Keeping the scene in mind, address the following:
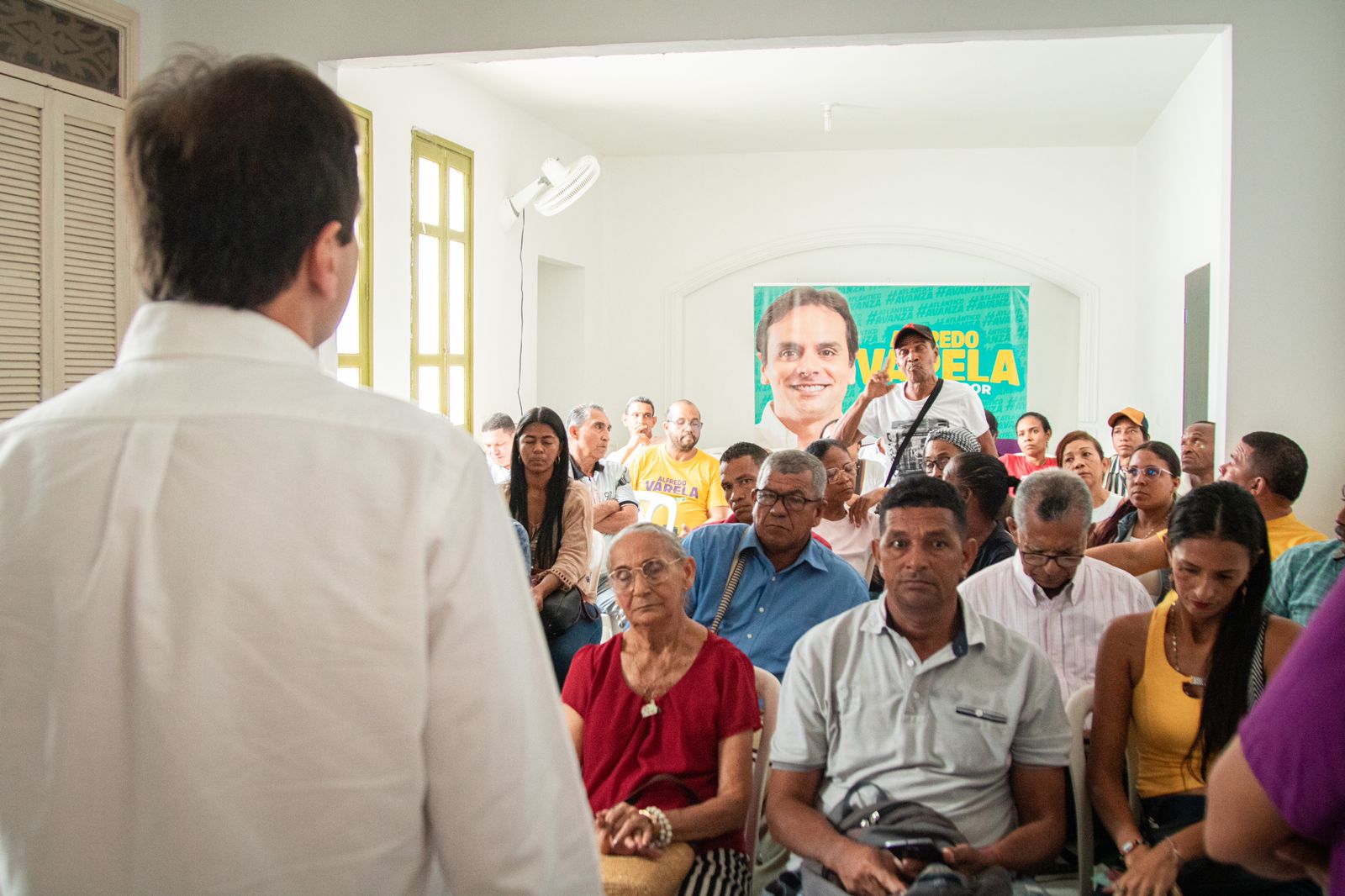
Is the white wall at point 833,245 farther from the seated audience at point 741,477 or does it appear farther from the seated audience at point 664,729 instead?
the seated audience at point 664,729

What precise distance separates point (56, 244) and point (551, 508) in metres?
1.96

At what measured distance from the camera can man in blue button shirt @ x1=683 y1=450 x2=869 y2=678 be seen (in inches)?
129

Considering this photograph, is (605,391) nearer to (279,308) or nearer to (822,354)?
(822,354)

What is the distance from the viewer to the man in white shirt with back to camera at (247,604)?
86 centimetres

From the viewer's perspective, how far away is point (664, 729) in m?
2.49

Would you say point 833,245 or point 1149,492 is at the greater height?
point 833,245

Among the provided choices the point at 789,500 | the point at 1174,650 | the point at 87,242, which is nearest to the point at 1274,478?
the point at 1174,650

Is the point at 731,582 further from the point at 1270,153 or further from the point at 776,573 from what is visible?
the point at 1270,153

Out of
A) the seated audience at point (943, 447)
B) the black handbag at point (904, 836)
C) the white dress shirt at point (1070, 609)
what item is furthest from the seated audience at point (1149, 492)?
the black handbag at point (904, 836)

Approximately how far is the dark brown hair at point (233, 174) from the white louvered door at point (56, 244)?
308 cm

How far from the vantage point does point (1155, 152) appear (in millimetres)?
8547

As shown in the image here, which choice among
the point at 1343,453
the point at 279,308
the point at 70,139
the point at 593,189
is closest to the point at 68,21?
the point at 70,139

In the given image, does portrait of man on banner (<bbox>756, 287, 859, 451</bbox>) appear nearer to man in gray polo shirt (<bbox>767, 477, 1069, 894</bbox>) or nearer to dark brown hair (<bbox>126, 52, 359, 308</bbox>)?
man in gray polo shirt (<bbox>767, 477, 1069, 894</bbox>)

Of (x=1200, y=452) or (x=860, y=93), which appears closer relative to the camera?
(x=1200, y=452)
